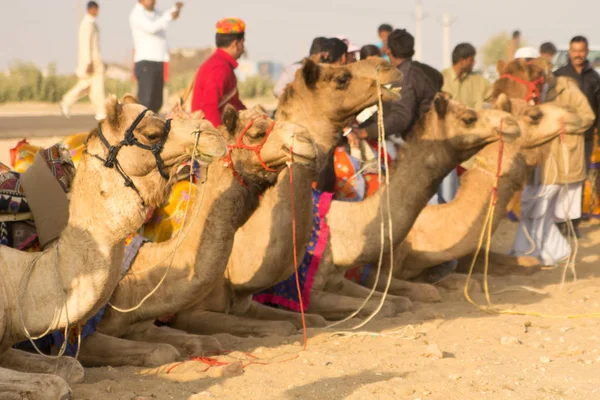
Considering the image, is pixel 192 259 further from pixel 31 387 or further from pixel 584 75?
pixel 584 75

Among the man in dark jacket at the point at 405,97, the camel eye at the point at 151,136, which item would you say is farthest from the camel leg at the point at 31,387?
the man in dark jacket at the point at 405,97

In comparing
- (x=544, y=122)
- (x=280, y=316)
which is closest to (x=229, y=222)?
(x=280, y=316)

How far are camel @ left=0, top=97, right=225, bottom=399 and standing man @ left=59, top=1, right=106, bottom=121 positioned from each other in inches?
430

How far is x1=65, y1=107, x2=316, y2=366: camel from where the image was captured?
594cm

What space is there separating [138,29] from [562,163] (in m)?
5.22

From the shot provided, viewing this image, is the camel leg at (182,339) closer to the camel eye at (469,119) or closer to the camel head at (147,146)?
the camel head at (147,146)

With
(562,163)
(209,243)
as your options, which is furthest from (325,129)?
(562,163)

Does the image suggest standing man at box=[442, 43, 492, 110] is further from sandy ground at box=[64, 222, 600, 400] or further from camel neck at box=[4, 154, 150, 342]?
camel neck at box=[4, 154, 150, 342]

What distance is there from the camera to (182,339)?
6.27m

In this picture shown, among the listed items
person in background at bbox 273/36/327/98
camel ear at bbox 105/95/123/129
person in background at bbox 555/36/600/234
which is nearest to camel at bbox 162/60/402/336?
person in background at bbox 273/36/327/98

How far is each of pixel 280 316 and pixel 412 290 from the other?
63.1 inches

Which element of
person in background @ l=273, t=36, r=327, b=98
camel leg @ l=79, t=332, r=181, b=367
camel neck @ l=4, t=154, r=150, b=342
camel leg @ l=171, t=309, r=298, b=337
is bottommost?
camel leg @ l=171, t=309, r=298, b=337

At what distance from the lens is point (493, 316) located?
306 inches

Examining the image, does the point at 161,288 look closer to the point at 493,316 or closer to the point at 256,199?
the point at 256,199
